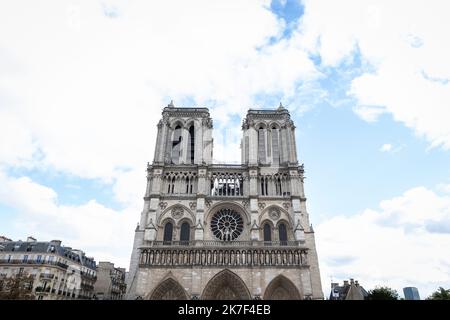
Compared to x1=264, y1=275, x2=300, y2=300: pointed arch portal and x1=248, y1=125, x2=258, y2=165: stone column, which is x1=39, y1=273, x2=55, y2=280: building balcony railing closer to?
x1=264, y1=275, x2=300, y2=300: pointed arch portal

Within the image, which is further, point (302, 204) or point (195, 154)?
point (195, 154)

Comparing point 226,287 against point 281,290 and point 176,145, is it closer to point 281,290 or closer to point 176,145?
point 281,290

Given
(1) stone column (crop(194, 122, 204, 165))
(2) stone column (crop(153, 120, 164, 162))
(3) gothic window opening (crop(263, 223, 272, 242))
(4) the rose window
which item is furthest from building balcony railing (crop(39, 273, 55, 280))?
(3) gothic window opening (crop(263, 223, 272, 242))

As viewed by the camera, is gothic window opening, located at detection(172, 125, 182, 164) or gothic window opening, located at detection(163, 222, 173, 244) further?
gothic window opening, located at detection(172, 125, 182, 164)

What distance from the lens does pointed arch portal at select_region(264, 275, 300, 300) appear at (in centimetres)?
2409

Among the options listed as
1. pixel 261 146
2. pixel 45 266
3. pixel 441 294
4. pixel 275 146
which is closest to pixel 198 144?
pixel 261 146

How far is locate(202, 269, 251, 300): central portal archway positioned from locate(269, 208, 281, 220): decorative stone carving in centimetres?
671

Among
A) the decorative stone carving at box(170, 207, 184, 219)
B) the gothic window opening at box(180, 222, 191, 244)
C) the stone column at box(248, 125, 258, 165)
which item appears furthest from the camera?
the stone column at box(248, 125, 258, 165)

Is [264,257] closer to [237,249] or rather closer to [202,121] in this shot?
[237,249]

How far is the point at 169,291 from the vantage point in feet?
80.7

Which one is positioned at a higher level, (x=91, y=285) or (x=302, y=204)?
(x=302, y=204)

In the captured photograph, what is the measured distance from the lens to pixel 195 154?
103ft
